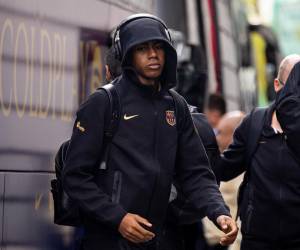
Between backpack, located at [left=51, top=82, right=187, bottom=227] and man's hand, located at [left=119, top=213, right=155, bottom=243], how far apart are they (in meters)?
0.31

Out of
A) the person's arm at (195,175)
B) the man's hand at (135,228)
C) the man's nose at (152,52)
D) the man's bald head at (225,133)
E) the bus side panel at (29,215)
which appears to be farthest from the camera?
the man's bald head at (225,133)

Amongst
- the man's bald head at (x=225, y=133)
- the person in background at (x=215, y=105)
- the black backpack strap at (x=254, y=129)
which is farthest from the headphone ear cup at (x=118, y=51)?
the person in background at (x=215, y=105)

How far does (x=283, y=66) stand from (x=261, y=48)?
10.8 meters

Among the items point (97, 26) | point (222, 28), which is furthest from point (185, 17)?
point (97, 26)

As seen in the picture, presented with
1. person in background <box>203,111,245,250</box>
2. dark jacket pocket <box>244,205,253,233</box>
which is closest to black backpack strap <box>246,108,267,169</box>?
dark jacket pocket <box>244,205,253,233</box>

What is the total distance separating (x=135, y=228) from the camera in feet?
15.9

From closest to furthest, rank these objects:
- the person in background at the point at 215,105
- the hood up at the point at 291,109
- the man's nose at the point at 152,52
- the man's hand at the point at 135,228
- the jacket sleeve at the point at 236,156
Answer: the man's hand at the point at 135,228 < the man's nose at the point at 152,52 < the hood up at the point at 291,109 < the jacket sleeve at the point at 236,156 < the person in background at the point at 215,105

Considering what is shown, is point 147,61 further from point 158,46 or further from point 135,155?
point 135,155

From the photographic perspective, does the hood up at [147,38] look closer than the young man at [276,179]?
Yes

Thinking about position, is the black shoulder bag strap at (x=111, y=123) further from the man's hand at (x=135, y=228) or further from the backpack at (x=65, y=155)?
the man's hand at (x=135, y=228)

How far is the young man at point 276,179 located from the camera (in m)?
6.84

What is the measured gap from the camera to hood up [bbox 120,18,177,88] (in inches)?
201

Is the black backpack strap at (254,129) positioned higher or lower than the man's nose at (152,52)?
lower

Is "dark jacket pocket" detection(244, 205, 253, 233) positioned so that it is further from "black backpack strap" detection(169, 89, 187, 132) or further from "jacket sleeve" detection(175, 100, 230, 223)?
"black backpack strap" detection(169, 89, 187, 132)
